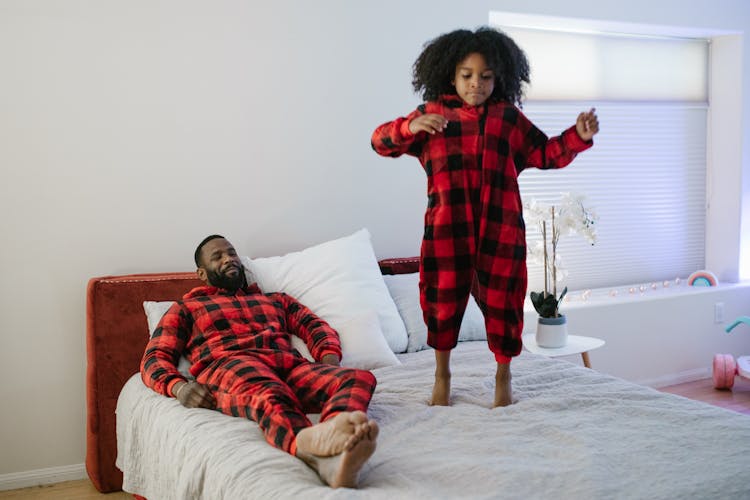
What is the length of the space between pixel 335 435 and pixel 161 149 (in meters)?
1.68

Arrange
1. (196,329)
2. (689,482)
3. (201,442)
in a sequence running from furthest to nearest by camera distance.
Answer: (196,329)
(201,442)
(689,482)

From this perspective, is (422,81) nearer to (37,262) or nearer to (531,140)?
(531,140)

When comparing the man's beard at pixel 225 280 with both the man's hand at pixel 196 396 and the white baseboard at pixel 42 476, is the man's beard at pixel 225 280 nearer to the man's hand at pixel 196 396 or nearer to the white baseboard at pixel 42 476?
the man's hand at pixel 196 396

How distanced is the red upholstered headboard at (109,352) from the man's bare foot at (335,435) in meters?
1.29

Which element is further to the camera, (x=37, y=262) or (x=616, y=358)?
(x=616, y=358)

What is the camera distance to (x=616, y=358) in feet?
11.8

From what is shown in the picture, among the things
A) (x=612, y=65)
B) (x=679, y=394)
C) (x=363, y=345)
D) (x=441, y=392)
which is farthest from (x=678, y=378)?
(x=441, y=392)

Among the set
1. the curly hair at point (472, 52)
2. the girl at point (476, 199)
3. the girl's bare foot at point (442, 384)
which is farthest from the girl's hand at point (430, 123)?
the girl's bare foot at point (442, 384)

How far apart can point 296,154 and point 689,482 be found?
79.8 inches

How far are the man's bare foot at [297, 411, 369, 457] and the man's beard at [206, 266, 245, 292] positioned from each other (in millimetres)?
896

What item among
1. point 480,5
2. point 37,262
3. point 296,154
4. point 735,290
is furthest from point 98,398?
point 735,290

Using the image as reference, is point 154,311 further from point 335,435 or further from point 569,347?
point 569,347

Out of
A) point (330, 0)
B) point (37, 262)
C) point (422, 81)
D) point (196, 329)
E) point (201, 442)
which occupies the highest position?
point (330, 0)

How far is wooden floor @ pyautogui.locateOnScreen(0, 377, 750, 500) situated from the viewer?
98.1 inches
